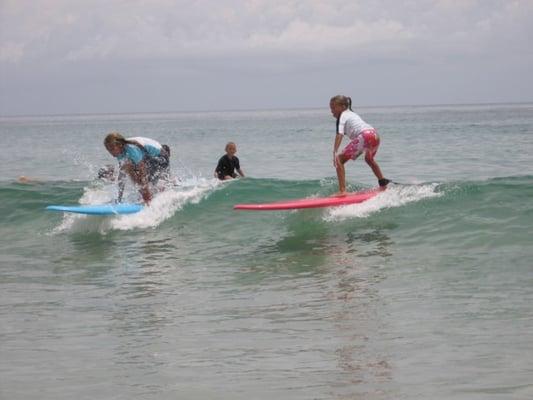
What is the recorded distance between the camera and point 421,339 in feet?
20.1

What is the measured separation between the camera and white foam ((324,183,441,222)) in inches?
487

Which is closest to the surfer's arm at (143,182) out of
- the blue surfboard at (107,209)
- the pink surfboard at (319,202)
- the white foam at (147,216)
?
the white foam at (147,216)

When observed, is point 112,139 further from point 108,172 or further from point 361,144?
point 361,144

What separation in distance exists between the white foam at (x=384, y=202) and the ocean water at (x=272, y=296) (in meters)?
0.02

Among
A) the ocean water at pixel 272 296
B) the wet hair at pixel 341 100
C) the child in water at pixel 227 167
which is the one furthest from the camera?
the child in water at pixel 227 167

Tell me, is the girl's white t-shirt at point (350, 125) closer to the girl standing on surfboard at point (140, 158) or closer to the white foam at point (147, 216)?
the girl standing on surfboard at point (140, 158)

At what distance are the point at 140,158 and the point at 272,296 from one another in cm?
487

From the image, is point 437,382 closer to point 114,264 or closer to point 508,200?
point 114,264

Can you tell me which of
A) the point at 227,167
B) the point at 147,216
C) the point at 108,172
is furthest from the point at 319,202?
the point at 227,167

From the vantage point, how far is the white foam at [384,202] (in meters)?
12.4

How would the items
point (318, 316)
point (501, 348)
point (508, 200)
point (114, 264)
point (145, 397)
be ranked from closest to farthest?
point (145, 397) → point (501, 348) → point (318, 316) → point (114, 264) → point (508, 200)

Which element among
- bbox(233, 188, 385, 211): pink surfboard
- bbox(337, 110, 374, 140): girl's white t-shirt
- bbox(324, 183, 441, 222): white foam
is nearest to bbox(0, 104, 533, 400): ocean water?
bbox(324, 183, 441, 222): white foam

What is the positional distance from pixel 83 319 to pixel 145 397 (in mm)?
2369

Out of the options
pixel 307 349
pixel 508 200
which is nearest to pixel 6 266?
pixel 307 349
